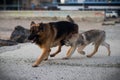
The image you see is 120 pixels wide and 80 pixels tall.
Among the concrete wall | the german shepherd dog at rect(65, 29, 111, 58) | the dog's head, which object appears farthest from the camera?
the concrete wall

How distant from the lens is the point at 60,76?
4906mm

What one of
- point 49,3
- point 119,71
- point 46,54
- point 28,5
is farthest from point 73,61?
point 49,3

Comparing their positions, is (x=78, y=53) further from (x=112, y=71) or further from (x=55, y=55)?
→ (x=112, y=71)

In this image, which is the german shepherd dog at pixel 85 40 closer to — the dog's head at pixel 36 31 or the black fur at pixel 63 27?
the black fur at pixel 63 27

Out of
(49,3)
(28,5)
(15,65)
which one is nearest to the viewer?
(15,65)

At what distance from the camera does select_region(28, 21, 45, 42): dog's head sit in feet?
18.4

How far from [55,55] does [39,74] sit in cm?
158

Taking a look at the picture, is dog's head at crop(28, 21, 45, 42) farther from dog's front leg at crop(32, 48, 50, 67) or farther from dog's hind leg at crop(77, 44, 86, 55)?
dog's hind leg at crop(77, 44, 86, 55)

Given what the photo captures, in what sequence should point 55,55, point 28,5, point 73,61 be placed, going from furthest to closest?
point 28,5, point 55,55, point 73,61

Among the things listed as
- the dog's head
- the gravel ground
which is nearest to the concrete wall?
the gravel ground

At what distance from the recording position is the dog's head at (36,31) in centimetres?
561

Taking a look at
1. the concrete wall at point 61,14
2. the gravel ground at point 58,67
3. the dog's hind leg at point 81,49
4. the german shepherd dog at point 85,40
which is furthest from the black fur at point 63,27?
the concrete wall at point 61,14

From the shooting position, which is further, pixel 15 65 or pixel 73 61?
pixel 73 61

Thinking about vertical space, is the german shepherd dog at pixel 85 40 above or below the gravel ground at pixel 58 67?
above
